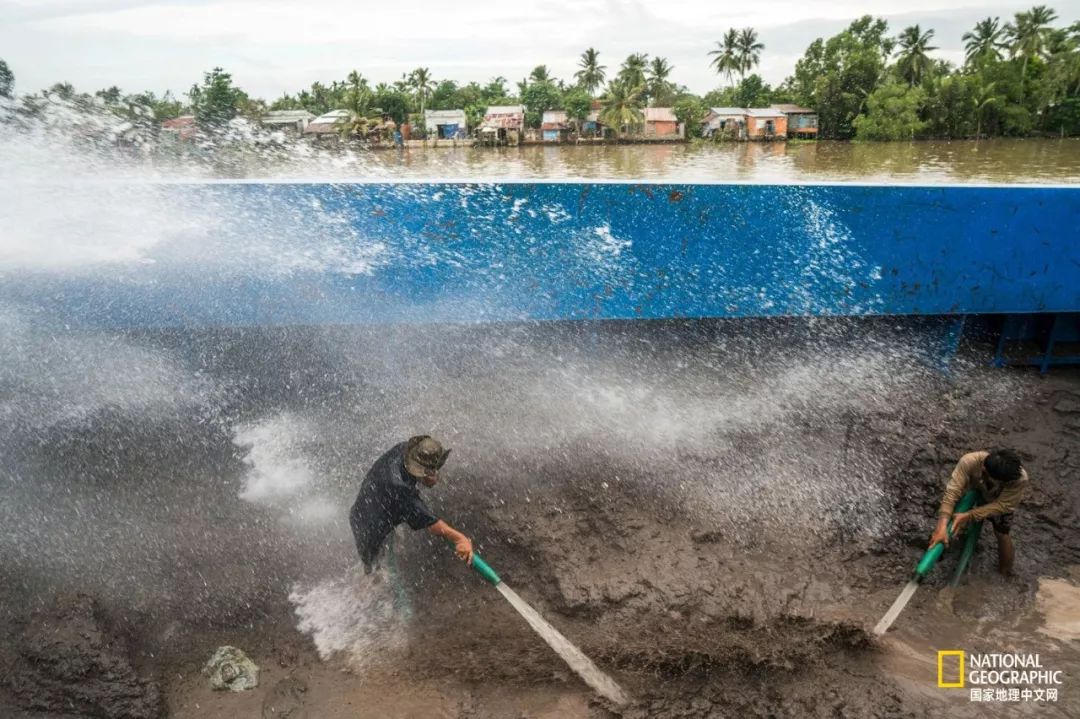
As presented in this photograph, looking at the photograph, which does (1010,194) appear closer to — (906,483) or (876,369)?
(876,369)

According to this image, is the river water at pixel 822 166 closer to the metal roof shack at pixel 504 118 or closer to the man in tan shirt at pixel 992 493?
the man in tan shirt at pixel 992 493

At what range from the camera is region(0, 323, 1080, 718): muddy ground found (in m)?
3.23

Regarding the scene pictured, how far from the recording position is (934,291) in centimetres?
388

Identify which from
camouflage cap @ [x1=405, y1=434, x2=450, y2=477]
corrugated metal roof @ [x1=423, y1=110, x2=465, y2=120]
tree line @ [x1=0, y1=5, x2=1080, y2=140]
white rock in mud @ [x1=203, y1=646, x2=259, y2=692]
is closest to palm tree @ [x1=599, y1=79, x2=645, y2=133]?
tree line @ [x1=0, y1=5, x2=1080, y2=140]

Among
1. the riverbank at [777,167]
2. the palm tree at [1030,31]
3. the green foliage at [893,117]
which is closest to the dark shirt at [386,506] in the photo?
the riverbank at [777,167]

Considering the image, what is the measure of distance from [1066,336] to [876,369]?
1.44 metres

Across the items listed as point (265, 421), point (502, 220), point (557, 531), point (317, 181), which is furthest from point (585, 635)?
point (317, 181)

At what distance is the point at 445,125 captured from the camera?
18609mm

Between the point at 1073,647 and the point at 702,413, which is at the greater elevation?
the point at 702,413

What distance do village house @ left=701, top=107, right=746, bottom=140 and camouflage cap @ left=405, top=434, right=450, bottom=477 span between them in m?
22.1

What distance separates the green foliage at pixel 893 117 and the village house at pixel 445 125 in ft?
37.2

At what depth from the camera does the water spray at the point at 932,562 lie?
11.1 feet

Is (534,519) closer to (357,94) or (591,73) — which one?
(357,94)

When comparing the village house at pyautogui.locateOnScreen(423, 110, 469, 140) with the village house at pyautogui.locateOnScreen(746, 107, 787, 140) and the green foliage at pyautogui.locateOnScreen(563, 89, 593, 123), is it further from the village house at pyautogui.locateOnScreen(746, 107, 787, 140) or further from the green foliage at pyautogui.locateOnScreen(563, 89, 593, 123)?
the village house at pyautogui.locateOnScreen(746, 107, 787, 140)
